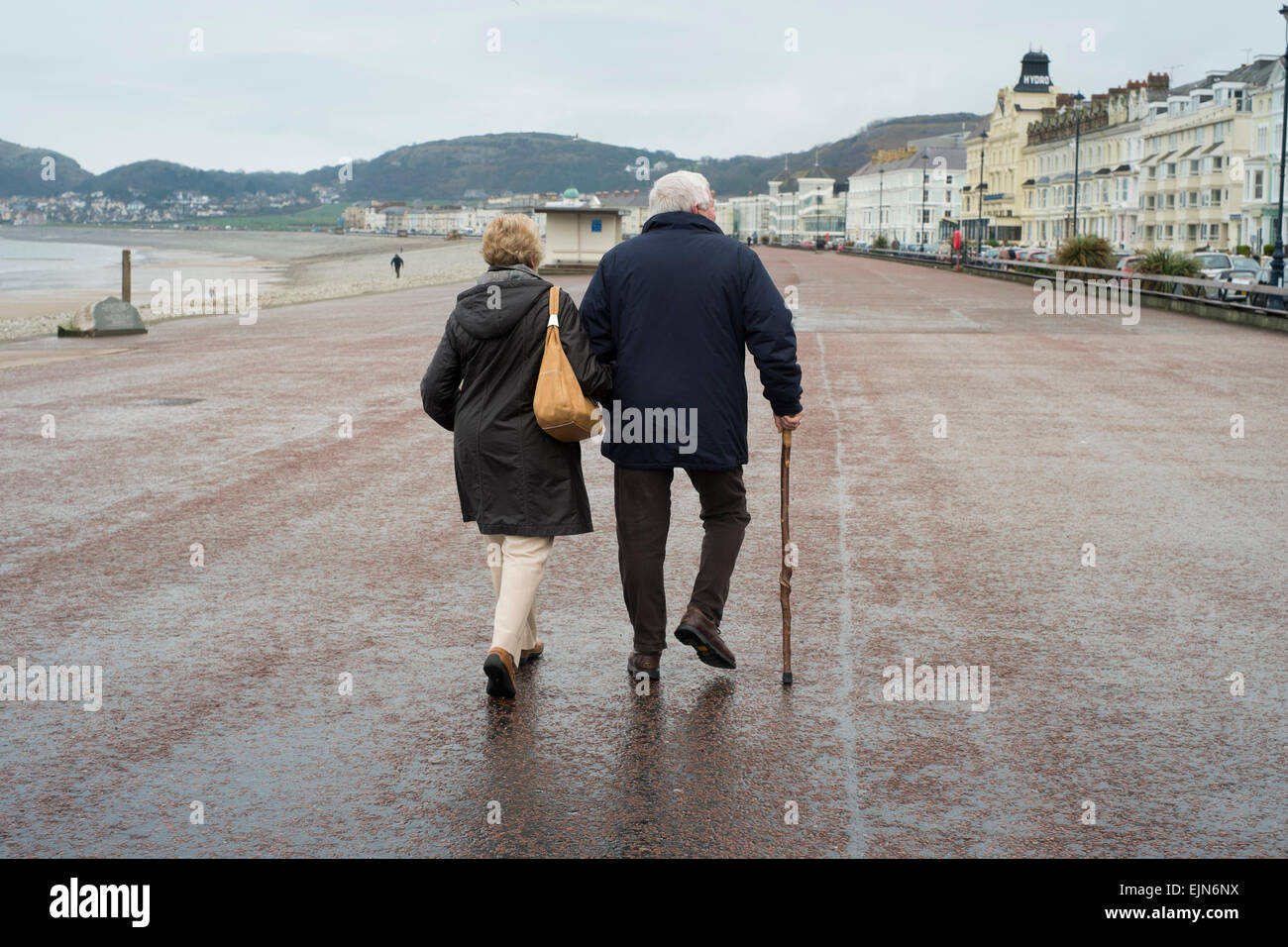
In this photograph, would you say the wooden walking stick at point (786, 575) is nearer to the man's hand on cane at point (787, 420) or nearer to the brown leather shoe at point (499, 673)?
the man's hand on cane at point (787, 420)

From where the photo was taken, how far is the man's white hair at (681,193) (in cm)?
525

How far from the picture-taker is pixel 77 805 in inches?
165

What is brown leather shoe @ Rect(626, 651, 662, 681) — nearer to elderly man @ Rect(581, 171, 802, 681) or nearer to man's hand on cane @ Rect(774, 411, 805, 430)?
elderly man @ Rect(581, 171, 802, 681)

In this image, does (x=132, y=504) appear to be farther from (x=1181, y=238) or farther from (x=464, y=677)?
(x=1181, y=238)

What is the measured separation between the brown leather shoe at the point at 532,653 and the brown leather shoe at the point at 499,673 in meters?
0.41

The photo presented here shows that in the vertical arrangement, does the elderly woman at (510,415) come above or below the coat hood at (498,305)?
below

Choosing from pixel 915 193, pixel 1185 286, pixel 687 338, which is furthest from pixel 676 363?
pixel 915 193

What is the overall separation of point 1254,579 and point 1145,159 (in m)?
87.4

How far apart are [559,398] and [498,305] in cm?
44

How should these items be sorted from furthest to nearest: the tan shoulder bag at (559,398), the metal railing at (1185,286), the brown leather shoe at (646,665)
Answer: the metal railing at (1185,286) < the brown leather shoe at (646,665) < the tan shoulder bag at (559,398)

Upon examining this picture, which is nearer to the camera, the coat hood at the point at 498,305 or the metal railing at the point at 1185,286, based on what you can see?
the coat hood at the point at 498,305

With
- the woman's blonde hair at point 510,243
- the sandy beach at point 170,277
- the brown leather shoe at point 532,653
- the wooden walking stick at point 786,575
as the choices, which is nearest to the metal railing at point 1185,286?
the sandy beach at point 170,277
